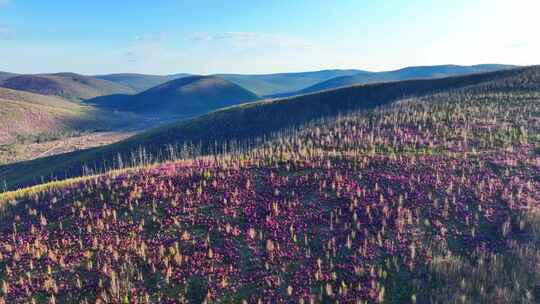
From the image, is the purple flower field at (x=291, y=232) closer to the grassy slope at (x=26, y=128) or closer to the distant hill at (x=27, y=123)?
the grassy slope at (x=26, y=128)

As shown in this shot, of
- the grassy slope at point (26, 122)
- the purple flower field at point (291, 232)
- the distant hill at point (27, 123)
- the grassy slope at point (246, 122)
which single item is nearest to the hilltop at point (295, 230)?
the purple flower field at point (291, 232)

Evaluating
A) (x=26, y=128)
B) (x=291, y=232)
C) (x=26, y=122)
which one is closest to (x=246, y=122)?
(x=291, y=232)

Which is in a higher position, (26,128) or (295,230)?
(295,230)

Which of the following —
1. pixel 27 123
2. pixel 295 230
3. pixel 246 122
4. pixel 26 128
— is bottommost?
pixel 26 128

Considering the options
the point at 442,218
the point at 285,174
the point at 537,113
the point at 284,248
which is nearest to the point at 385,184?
the point at 442,218

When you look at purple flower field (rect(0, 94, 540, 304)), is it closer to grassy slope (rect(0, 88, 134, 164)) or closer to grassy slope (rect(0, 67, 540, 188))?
grassy slope (rect(0, 67, 540, 188))

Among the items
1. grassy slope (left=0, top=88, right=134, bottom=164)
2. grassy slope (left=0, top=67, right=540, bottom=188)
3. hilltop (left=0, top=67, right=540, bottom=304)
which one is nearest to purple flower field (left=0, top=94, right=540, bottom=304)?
hilltop (left=0, top=67, right=540, bottom=304)

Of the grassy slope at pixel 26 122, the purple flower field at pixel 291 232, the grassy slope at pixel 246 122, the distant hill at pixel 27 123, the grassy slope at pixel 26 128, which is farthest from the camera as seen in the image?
the grassy slope at pixel 26 122

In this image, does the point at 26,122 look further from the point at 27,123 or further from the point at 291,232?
the point at 291,232

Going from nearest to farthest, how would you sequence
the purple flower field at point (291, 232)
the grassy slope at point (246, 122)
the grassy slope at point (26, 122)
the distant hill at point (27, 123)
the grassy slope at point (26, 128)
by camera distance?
the purple flower field at point (291, 232), the grassy slope at point (246, 122), the grassy slope at point (26, 128), the distant hill at point (27, 123), the grassy slope at point (26, 122)
